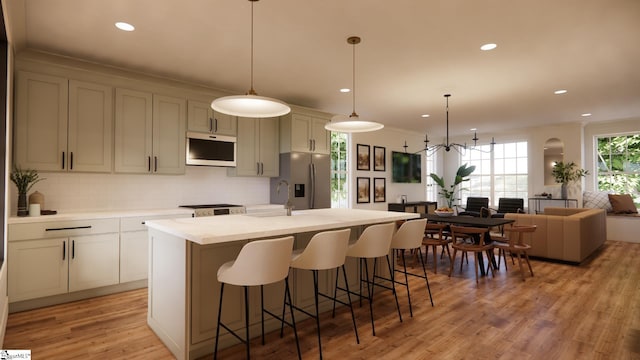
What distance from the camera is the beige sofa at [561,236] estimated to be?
196 inches

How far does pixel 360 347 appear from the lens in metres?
2.52

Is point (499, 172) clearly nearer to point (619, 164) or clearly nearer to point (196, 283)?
point (619, 164)

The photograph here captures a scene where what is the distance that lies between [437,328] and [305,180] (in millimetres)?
3104

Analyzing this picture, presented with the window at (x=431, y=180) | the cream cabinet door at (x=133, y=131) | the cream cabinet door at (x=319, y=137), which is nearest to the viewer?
the cream cabinet door at (x=133, y=131)

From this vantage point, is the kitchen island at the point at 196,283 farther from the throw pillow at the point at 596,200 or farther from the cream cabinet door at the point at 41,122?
the throw pillow at the point at 596,200

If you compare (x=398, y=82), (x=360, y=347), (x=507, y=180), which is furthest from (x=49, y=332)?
(x=507, y=180)

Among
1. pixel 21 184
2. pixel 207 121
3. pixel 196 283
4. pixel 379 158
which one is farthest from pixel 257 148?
pixel 379 158

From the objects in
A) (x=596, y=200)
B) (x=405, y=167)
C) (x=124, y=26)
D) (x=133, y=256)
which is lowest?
(x=133, y=256)

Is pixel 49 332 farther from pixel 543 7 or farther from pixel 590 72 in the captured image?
pixel 590 72

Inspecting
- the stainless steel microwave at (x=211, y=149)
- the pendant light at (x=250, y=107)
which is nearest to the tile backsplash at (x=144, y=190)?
the stainless steel microwave at (x=211, y=149)

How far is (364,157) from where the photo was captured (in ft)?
25.3

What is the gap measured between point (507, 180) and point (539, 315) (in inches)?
256

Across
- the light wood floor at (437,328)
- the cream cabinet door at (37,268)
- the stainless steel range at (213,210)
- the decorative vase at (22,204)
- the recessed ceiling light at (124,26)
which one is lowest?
the light wood floor at (437,328)

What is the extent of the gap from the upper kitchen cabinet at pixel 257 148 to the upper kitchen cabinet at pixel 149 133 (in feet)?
2.75
